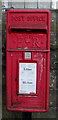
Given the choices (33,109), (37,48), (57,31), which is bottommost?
(33,109)

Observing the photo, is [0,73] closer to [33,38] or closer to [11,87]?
[11,87]

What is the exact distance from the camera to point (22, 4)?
3.00 meters

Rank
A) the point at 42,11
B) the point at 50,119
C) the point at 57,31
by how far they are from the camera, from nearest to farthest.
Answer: the point at 42,11 < the point at 57,31 < the point at 50,119

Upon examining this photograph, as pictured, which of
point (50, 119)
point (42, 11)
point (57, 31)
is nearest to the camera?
point (42, 11)

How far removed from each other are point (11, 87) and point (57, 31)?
1.07 m

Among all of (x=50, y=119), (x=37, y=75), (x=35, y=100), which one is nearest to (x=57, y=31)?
(x=37, y=75)

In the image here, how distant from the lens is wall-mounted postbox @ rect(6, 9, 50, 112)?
7.80ft

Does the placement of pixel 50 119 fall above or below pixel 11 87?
below

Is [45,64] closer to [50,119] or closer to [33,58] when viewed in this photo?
[33,58]

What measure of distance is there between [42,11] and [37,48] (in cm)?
42

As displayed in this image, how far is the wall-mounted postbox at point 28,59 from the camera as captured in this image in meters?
2.38

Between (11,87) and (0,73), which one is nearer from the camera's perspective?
(11,87)

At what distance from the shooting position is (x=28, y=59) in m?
2.41

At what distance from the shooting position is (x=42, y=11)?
2363mm
